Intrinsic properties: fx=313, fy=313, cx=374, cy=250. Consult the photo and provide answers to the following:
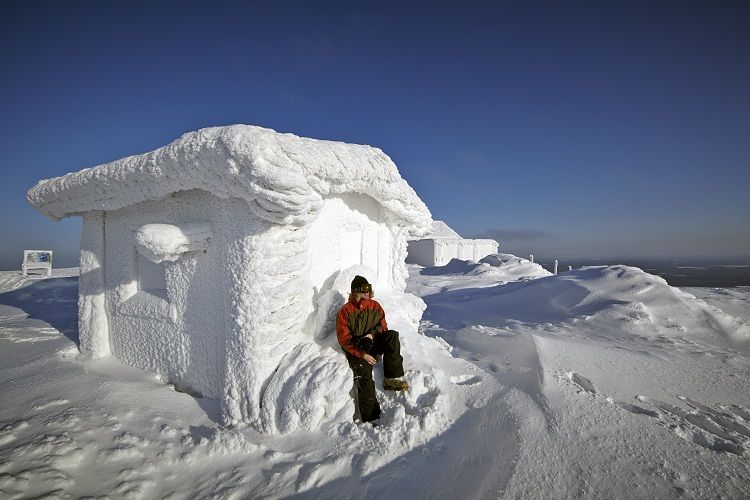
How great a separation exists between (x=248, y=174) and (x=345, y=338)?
158cm

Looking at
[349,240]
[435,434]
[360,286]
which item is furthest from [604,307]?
[360,286]

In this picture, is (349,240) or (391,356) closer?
(391,356)

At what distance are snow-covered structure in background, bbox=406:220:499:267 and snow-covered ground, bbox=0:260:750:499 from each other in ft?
68.7

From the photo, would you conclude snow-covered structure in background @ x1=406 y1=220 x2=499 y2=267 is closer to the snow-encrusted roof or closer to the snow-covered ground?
the snow-covered ground

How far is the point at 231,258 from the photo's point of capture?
2750 mm

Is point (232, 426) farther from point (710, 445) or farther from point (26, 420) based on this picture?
point (710, 445)

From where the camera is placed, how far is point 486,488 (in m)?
1.87

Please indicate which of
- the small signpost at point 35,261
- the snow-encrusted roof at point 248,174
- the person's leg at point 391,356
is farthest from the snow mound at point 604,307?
the small signpost at point 35,261

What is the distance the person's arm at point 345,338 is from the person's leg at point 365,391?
61 mm

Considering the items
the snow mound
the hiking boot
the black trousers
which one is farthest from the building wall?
the snow mound

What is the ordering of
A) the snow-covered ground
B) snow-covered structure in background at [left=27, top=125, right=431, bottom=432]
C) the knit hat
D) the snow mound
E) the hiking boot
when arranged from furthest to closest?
the snow mound < the knit hat < the hiking boot < snow-covered structure in background at [left=27, top=125, right=431, bottom=432] < the snow-covered ground

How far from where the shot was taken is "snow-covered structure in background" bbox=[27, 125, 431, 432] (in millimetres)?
2562

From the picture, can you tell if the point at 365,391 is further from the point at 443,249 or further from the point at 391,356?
the point at 443,249

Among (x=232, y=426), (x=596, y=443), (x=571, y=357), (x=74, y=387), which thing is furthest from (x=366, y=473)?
(x=74, y=387)
